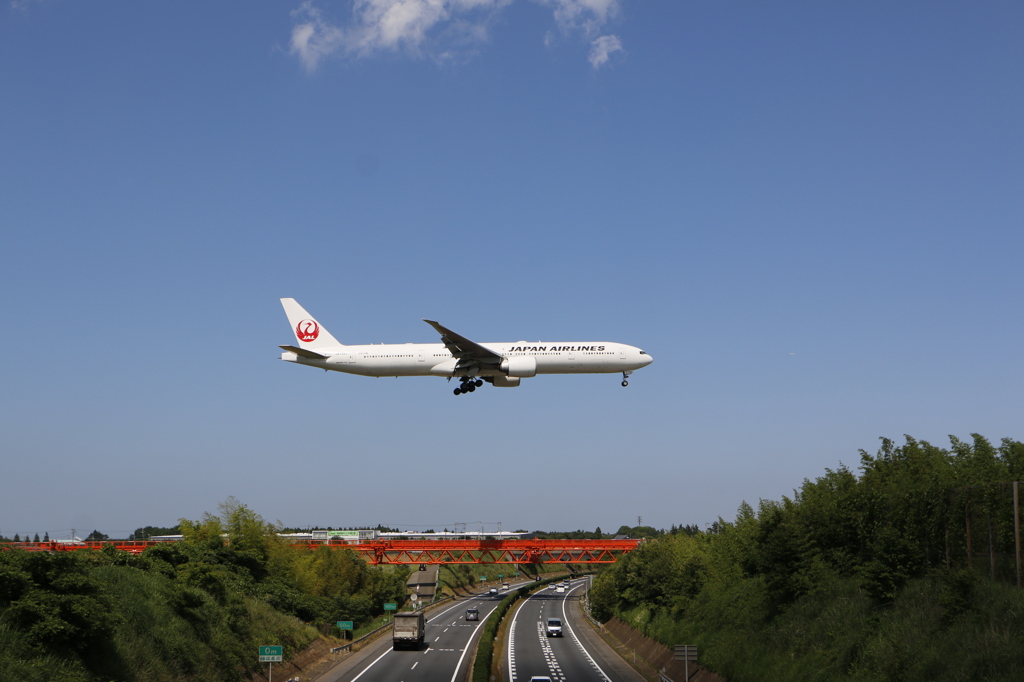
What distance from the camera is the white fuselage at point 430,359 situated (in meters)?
62.4

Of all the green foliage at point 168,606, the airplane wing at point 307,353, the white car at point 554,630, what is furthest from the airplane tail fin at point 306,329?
the white car at point 554,630

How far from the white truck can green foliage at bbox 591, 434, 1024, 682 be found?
72.5 ft

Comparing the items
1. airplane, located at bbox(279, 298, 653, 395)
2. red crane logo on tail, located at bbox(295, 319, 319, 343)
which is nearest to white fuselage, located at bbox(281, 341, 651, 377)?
airplane, located at bbox(279, 298, 653, 395)

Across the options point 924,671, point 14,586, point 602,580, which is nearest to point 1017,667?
point 924,671

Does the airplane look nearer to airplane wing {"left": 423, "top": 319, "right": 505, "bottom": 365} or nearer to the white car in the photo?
airplane wing {"left": 423, "top": 319, "right": 505, "bottom": 365}

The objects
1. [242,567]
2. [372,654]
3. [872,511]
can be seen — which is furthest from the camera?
[242,567]

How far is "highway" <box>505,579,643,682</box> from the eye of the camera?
194 ft

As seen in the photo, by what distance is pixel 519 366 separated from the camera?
60281 mm

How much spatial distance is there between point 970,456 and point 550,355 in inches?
1134

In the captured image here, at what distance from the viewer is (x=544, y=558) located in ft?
440

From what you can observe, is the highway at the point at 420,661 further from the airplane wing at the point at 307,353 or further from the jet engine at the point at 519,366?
the airplane wing at the point at 307,353

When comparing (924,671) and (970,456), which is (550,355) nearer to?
(970,456)

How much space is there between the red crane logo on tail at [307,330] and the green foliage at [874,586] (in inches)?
1554

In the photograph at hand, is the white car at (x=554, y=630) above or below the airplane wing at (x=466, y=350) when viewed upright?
below
